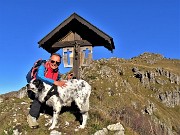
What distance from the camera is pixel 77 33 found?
1716 cm

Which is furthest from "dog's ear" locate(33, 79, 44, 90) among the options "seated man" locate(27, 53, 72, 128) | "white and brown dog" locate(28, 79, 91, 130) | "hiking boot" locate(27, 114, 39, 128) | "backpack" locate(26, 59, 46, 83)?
"hiking boot" locate(27, 114, 39, 128)

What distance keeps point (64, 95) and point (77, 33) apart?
4.48 m

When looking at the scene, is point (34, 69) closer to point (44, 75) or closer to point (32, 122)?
point (44, 75)

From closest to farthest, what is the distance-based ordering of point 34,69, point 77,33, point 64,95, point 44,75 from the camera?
point 64,95 → point 44,75 → point 34,69 → point 77,33

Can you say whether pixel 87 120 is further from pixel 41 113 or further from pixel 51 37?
pixel 51 37

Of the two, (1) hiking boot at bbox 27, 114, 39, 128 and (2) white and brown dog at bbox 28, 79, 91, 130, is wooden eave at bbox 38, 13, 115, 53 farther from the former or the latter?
(1) hiking boot at bbox 27, 114, 39, 128

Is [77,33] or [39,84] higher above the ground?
[77,33]

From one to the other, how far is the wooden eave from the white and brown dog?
333 centimetres

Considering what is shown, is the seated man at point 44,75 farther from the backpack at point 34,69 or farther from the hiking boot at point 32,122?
the backpack at point 34,69

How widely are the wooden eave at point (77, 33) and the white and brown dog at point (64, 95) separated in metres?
3.33

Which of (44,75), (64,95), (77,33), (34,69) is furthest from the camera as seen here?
(77,33)

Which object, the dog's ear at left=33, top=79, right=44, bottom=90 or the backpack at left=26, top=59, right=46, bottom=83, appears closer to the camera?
the dog's ear at left=33, top=79, right=44, bottom=90

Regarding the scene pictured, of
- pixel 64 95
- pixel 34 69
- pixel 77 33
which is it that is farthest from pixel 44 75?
pixel 77 33

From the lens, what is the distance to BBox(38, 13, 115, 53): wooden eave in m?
16.4
